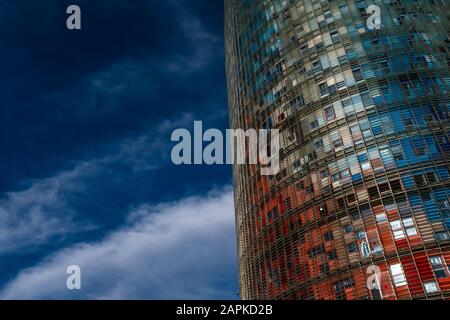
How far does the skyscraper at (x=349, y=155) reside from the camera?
3903 centimetres

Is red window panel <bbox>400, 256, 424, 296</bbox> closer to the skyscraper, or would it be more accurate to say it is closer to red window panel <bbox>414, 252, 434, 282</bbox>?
the skyscraper

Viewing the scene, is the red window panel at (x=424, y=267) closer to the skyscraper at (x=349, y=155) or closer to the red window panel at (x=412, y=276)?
the skyscraper at (x=349, y=155)

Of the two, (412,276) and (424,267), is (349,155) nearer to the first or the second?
(424,267)

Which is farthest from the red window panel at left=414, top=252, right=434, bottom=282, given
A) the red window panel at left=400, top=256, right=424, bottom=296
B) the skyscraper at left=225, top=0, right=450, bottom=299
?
the red window panel at left=400, top=256, right=424, bottom=296

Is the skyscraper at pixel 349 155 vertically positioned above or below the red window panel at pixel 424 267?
above

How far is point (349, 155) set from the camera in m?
45.4

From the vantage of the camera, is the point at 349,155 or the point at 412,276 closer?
the point at 412,276

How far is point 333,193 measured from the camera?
44594mm

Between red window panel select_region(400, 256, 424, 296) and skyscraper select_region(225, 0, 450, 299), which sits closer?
red window panel select_region(400, 256, 424, 296)

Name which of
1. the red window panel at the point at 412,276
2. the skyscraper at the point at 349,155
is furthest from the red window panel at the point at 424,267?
the red window panel at the point at 412,276

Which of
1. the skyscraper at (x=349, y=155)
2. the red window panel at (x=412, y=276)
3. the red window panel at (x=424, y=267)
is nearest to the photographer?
the red window panel at (x=412, y=276)

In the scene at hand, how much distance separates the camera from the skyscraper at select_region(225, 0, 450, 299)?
128ft

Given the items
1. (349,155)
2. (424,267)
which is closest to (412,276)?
(424,267)
